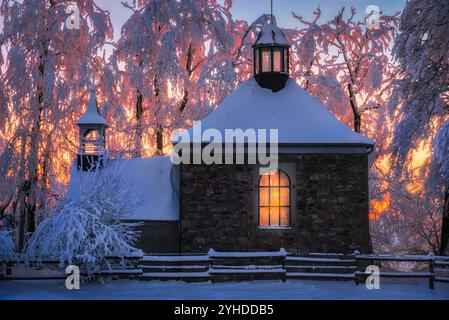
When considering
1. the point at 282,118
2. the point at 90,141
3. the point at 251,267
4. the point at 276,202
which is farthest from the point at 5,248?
the point at 282,118

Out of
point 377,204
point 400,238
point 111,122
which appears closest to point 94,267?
point 111,122

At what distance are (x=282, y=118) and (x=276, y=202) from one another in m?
2.59

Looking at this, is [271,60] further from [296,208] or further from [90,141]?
[90,141]

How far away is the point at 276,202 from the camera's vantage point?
694 inches

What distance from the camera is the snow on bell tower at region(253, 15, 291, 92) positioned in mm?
19656

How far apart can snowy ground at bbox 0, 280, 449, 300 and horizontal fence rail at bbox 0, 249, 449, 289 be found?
0.77ft

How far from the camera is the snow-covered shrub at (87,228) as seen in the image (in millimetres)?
13961

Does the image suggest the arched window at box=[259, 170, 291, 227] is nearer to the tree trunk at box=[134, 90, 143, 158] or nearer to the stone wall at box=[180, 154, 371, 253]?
the stone wall at box=[180, 154, 371, 253]

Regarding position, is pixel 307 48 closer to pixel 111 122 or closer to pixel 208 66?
pixel 208 66

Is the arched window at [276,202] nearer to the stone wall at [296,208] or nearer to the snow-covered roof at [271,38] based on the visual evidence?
the stone wall at [296,208]

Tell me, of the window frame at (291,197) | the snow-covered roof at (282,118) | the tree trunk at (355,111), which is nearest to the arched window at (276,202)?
the window frame at (291,197)

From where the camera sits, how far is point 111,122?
26.1 m
